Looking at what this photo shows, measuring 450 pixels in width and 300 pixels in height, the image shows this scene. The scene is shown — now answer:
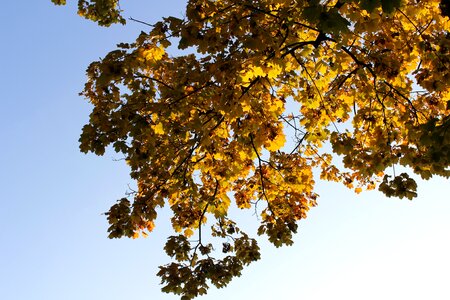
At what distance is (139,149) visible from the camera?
6773 mm

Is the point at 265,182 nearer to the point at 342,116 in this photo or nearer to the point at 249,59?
the point at 342,116

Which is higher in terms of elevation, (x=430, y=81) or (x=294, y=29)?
(x=294, y=29)

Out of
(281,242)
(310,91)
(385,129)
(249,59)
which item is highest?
(310,91)

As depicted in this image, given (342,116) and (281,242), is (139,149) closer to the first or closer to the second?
(281,242)

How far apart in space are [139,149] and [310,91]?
3683mm

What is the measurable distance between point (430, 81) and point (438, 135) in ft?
7.49

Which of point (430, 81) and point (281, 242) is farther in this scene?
point (281, 242)

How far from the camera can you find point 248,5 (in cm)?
616

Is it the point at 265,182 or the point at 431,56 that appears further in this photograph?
the point at 265,182

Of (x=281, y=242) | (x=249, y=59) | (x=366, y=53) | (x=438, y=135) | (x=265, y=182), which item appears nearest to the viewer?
(x=438, y=135)

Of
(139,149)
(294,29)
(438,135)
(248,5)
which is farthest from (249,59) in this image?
(438,135)

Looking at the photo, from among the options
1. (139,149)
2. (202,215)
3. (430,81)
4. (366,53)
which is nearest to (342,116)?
(366,53)

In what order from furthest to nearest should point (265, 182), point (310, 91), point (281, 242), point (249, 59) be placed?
point (265, 182) < point (310, 91) < point (281, 242) < point (249, 59)

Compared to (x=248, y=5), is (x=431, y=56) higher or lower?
lower
